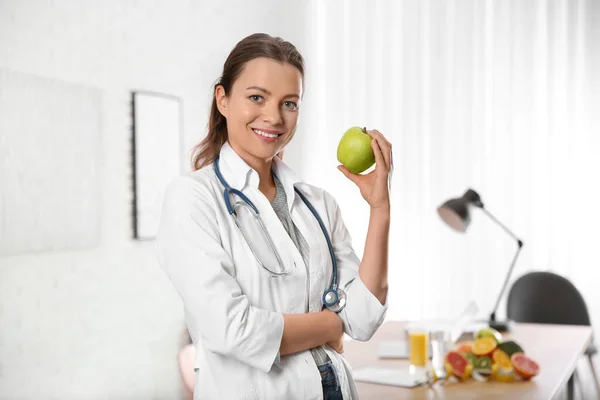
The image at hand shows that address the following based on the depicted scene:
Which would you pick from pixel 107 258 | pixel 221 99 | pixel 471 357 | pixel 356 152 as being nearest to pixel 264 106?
pixel 221 99

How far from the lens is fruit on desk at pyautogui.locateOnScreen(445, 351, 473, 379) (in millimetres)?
2094

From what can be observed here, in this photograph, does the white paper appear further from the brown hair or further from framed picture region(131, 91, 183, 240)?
framed picture region(131, 91, 183, 240)

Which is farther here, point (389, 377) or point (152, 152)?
point (152, 152)

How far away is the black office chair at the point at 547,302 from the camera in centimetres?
384

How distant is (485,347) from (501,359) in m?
0.06

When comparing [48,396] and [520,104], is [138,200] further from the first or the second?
[520,104]

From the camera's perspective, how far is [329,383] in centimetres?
132

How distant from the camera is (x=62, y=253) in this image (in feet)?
9.21

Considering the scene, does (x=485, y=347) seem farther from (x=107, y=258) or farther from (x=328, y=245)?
(x=107, y=258)

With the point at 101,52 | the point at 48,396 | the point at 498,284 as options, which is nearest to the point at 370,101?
the point at 498,284

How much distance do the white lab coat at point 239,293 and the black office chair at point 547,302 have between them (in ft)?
9.05

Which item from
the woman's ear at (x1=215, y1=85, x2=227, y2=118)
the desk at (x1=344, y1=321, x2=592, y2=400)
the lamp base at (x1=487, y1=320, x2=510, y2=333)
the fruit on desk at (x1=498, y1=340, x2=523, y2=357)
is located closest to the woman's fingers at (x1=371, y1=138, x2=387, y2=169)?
the woman's ear at (x1=215, y1=85, x2=227, y2=118)

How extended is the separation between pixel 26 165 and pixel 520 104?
301cm

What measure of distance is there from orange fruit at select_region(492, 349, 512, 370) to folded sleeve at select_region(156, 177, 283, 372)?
1.09m
